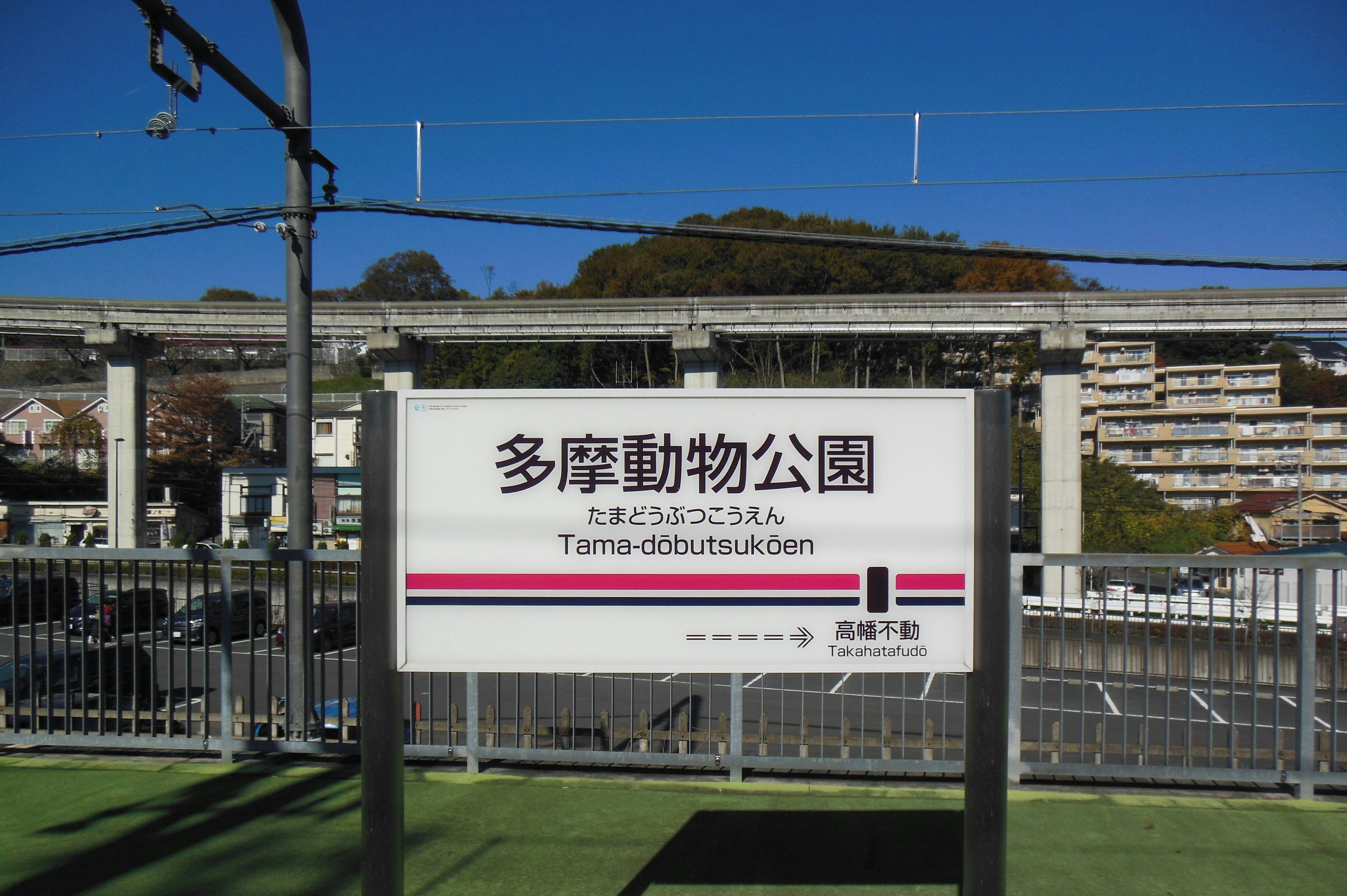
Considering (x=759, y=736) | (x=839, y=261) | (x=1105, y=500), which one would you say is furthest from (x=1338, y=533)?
(x=759, y=736)

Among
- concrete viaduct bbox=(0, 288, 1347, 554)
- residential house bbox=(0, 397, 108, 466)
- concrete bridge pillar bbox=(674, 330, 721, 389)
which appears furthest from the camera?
residential house bbox=(0, 397, 108, 466)

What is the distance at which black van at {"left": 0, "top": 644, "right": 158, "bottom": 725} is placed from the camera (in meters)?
5.18

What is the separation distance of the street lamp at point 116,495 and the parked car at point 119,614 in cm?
2269

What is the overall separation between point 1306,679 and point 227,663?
20.0 ft

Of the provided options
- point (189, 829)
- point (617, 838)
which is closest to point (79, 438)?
point (189, 829)

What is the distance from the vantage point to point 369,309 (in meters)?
24.2

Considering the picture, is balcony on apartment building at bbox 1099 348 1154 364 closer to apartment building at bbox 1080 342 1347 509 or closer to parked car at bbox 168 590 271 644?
apartment building at bbox 1080 342 1347 509

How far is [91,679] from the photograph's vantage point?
17.5 ft

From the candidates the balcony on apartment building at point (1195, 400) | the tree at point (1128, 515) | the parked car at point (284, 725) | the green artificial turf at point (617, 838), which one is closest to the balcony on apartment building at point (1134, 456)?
the balcony on apartment building at point (1195, 400)

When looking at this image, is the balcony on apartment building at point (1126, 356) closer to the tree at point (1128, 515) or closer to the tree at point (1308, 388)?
the tree at point (1308, 388)

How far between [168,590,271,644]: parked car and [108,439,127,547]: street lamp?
2279 centimetres

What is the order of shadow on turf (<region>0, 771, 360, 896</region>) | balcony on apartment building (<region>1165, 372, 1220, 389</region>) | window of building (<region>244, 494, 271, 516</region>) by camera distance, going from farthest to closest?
1. balcony on apartment building (<region>1165, 372, 1220, 389</region>)
2. window of building (<region>244, 494, 271, 516</region>)
3. shadow on turf (<region>0, 771, 360, 896</region>)

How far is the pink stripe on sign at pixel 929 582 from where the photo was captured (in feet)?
8.76

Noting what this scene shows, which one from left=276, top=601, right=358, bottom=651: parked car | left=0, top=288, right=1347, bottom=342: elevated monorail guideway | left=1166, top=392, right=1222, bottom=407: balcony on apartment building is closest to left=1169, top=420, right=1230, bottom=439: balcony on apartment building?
left=1166, top=392, right=1222, bottom=407: balcony on apartment building
